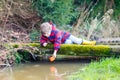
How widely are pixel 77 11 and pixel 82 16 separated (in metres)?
0.31

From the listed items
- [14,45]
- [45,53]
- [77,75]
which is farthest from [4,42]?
[77,75]

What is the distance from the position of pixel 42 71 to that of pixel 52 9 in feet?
9.93

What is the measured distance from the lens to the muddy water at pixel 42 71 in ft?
25.4

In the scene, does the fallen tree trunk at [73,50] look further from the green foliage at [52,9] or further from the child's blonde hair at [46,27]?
the green foliage at [52,9]

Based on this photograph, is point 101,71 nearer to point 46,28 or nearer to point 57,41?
point 57,41

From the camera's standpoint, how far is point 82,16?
1197cm

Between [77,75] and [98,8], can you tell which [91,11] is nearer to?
[98,8]

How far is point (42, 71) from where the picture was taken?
8273mm

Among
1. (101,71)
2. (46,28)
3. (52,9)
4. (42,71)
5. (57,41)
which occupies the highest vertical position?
(52,9)

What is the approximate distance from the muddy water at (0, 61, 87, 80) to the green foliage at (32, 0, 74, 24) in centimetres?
219

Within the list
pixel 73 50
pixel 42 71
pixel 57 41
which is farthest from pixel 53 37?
pixel 42 71

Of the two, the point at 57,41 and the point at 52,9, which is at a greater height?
the point at 52,9

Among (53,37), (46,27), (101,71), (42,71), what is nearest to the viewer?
(101,71)

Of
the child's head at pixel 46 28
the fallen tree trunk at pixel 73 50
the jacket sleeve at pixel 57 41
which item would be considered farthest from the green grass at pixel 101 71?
the child's head at pixel 46 28
